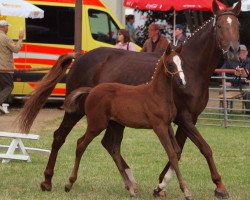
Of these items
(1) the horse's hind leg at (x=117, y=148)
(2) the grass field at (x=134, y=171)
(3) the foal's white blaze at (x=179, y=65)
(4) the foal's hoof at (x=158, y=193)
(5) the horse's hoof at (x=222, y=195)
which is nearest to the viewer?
(3) the foal's white blaze at (x=179, y=65)

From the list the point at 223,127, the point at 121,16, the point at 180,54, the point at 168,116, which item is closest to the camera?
the point at 168,116

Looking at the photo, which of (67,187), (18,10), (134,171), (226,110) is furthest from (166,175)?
(18,10)

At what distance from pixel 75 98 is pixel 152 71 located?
0.91 m

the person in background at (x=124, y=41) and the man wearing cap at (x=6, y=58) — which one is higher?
the person in background at (x=124, y=41)

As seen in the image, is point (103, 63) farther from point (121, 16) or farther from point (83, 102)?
point (121, 16)

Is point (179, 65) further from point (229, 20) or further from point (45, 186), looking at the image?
point (45, 186)

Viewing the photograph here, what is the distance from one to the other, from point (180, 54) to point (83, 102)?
1.23 m

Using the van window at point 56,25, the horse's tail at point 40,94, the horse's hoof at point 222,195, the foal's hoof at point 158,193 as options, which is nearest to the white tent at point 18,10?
the van window at point 56,25

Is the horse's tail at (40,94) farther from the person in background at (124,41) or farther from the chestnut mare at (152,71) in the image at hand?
the person in background at (124,41)

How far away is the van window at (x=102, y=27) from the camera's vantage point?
2223cm

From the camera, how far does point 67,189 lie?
398 inches

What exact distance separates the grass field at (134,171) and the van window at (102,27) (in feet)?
19.6

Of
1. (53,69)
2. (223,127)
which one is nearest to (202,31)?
(53,69)

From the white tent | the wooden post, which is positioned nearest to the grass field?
the wooden post
